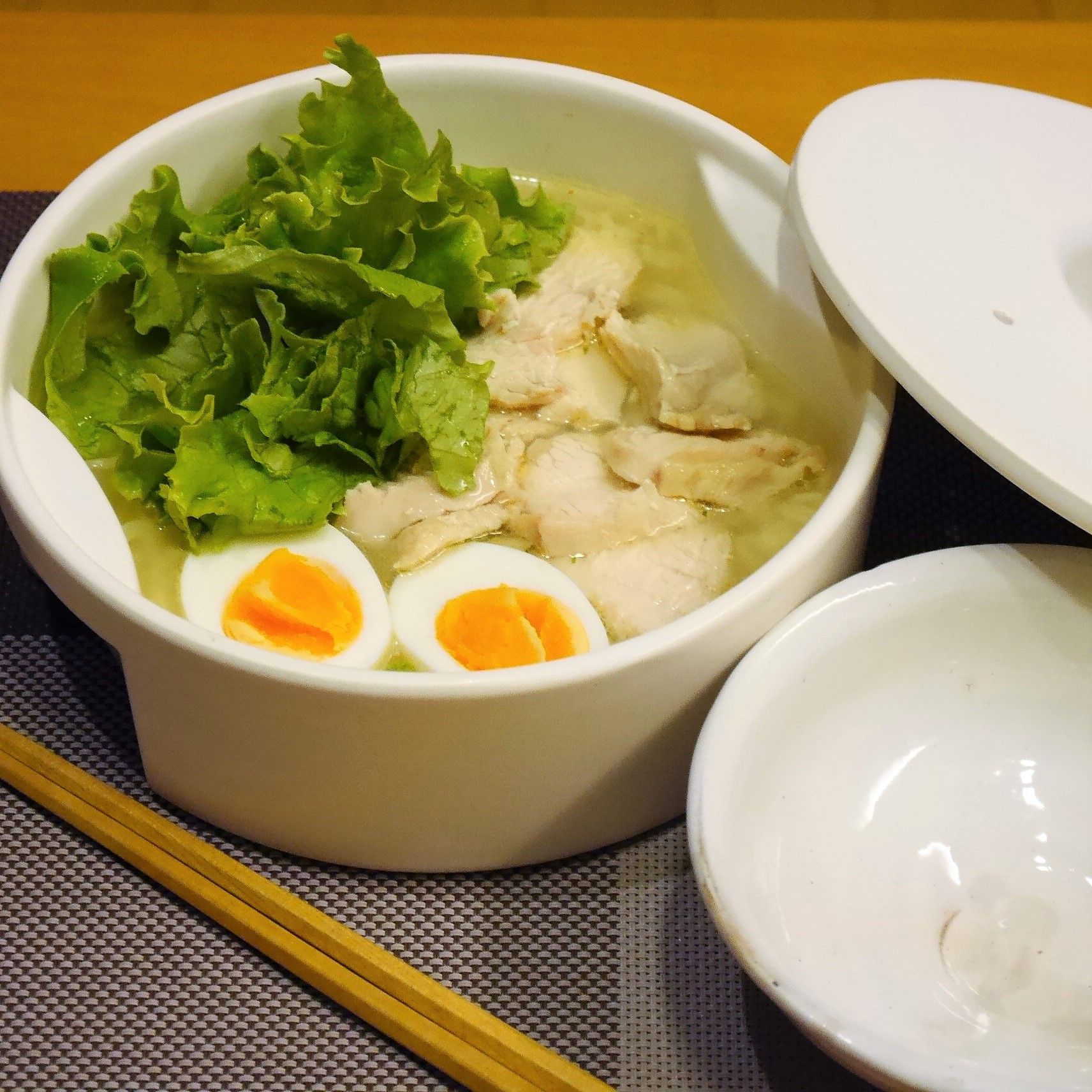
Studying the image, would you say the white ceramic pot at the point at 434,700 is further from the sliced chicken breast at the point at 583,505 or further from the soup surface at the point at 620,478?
the sliced chicken breast at the point at 583,505

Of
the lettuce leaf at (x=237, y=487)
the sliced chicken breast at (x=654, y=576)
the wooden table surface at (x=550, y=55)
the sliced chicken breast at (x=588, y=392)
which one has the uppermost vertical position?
the wooden table surface at (x=550, y=55)

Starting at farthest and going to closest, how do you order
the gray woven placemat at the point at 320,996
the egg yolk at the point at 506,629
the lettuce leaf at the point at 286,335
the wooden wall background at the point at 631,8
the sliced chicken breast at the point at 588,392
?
the wooden wall background at the point at 631,8, the sliced chicken breast at the point at 588,392, the lettuce leaf at the point at 286,335, the egg yolk at the point at 506,629, the gray woven placemat at the point at 320,996

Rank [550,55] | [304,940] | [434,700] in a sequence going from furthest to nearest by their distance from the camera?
[550,55] < [304,940] < [434,700]

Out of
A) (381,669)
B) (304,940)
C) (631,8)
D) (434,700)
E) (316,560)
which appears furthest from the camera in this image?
(631,8)

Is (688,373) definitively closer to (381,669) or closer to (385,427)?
(385,427)

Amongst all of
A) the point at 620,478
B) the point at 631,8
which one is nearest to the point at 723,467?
the point at 620,478

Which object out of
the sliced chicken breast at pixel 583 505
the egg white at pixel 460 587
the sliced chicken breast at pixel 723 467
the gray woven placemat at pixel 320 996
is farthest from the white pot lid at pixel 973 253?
the gray woven placemat at pixel 320 996

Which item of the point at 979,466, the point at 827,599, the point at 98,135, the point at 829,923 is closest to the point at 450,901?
the point at 829,923
